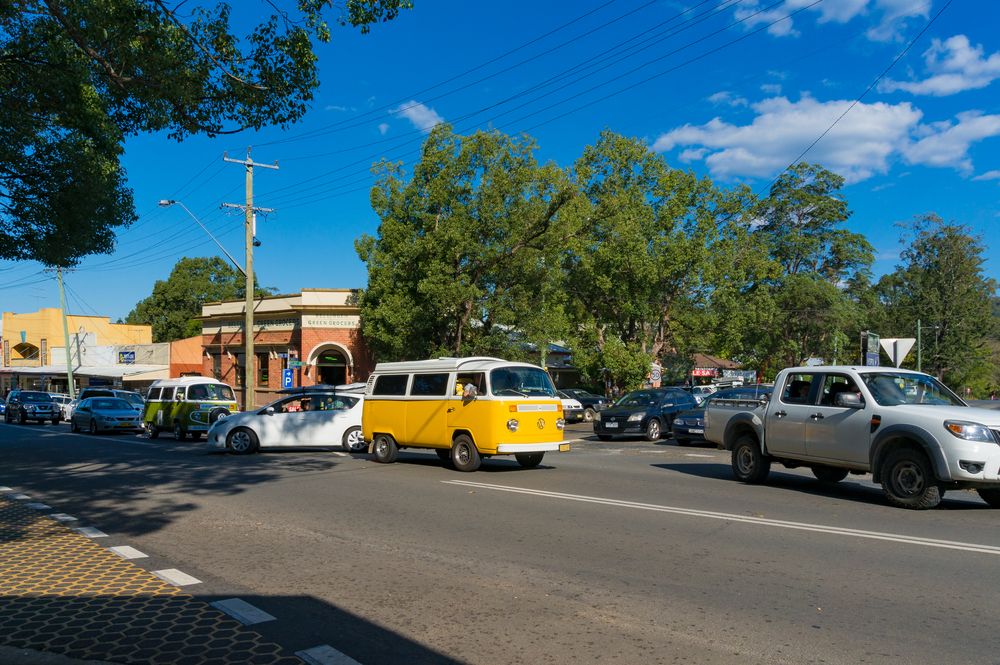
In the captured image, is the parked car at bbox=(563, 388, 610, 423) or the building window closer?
the parked car at bbox=(563, 388, 610, 423)

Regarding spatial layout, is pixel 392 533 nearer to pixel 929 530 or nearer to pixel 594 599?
pixel 594 599

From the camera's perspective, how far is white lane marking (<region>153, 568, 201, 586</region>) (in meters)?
6.49

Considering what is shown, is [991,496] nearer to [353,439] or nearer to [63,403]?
[353,439]

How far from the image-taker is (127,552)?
25.4 feet

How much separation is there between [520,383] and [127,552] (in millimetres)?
7714

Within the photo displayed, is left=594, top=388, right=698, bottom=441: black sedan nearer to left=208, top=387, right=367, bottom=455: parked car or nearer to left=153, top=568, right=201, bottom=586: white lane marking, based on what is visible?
left=208, top=387, right=367, bottom=455: parked car

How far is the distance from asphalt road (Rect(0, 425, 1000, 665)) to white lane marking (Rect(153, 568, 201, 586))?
0.10 m

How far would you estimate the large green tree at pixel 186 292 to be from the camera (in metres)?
76.3

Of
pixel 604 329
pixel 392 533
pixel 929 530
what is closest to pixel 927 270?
pixel 604 329

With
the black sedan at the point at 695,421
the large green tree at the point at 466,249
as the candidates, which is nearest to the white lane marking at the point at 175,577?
the black sedan at the point at 695,421

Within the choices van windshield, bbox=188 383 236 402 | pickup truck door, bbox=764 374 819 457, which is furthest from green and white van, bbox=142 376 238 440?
pickup truck door, bbox=764 374 819 457

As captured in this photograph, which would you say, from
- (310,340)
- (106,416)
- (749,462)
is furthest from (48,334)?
(749,462)

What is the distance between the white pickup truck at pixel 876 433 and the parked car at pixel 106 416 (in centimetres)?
2364

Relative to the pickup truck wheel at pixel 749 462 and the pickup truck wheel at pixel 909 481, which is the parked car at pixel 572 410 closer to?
the pickup truck wheel at pixel 749 462
